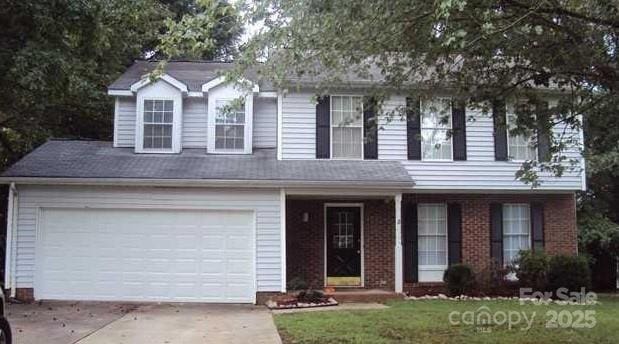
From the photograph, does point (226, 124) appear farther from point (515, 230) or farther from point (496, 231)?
point (515, 230)

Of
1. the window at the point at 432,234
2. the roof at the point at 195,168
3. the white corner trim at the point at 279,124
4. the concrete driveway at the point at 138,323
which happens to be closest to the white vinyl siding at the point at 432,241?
the window at the point at 432,234

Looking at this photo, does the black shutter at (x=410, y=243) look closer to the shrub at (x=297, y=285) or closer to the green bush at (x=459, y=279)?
the green bush at (x=459, y=279)

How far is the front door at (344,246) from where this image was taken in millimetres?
17250

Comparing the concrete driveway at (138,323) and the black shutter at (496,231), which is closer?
the concrete driveway at (138,323)

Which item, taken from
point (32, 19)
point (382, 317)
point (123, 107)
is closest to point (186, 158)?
point (123, 107)

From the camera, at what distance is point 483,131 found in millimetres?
17609

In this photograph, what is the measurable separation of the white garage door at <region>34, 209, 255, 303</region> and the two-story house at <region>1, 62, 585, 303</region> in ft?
0.10

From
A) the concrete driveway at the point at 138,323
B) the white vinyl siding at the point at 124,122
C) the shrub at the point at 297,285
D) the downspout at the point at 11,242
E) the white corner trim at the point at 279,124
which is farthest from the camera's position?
the white vinyl siding at the point at 124,122

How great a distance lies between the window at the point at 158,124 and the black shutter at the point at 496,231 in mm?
8919

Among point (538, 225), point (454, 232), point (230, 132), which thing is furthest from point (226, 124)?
point (538, 225)

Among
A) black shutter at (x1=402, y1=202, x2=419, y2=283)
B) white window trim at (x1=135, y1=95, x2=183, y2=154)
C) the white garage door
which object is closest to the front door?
black shutter at (x1=402, y1=202, x2=419, y2=283)

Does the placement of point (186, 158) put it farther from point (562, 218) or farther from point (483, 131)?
point (562, 218)

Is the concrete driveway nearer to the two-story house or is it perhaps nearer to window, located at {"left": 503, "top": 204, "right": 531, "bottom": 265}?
the two-story house

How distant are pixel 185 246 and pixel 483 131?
837 centimetres
